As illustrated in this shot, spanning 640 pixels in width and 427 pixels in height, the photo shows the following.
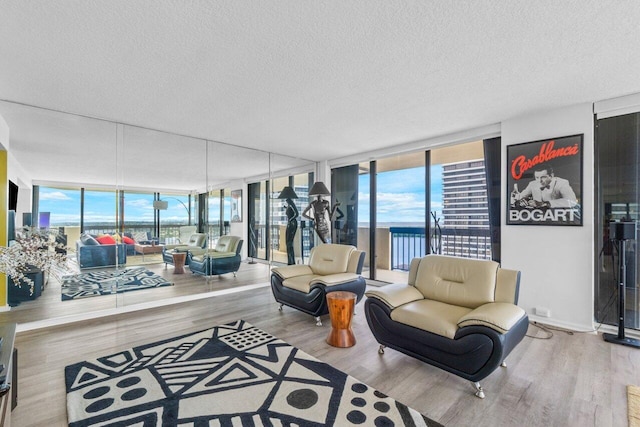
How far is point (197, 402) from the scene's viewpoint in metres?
2.06

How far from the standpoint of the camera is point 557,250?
11.7 ft

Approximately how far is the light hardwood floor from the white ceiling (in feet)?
8.07


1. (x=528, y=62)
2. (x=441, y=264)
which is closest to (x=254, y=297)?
(x=441, y=264)

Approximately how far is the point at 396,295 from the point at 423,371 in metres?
0.66

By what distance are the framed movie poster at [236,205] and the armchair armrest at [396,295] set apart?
3.84 metres

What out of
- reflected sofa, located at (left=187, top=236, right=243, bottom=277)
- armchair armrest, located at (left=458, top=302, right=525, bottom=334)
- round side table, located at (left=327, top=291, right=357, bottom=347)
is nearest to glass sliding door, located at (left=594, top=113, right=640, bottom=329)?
armchair armrest, located at (left=458, top=302, right=525, bottom=334)

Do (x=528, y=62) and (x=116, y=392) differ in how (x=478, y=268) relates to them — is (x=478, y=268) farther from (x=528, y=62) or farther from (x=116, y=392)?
(x=116, y=392)

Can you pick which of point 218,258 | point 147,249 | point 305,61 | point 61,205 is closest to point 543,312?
point 305,61

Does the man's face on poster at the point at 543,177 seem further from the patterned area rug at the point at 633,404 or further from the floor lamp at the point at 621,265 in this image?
the patterned area rug at the point at 633,404

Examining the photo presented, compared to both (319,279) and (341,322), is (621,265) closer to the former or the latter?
(341,322)

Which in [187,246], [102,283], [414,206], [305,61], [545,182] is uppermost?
[305,61]

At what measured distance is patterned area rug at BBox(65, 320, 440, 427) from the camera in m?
1.89

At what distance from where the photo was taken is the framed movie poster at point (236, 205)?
5887 millimetres

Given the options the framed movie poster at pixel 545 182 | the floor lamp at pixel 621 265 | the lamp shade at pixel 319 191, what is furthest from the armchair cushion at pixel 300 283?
the floor lamp at pixel 621 265
